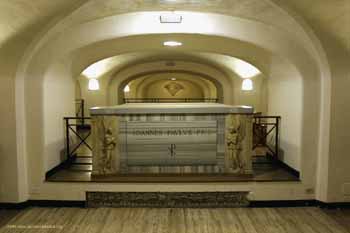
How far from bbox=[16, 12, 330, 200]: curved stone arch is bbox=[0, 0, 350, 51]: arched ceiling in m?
0.18

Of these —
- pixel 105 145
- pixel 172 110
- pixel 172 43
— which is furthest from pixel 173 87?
pixel 105 145

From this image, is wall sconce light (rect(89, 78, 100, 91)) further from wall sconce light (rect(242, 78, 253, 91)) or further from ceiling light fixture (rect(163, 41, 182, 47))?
wall sconce light (rect(242, 78, 253, 91))

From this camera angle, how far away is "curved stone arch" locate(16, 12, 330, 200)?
3365mm

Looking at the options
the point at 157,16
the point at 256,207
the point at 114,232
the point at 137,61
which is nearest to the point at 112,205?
the point at 114,232

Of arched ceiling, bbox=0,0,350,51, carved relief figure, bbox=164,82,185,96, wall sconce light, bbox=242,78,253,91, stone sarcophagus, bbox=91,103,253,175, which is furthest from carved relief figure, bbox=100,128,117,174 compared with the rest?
carved relief figure, bbox=164,82,185,96

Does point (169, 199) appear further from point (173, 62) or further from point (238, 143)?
point (173, 62)

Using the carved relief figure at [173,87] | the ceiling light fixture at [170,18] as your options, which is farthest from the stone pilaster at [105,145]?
the carved relief figure at [173,87]

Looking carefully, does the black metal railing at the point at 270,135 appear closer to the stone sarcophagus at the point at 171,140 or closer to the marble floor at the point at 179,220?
the stone sarcophagus at the point at 171,140

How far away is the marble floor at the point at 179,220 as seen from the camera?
9.80ft

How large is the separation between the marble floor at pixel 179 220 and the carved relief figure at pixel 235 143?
554mm

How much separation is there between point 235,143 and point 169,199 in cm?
113

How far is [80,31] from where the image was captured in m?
3.47

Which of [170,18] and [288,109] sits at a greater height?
[170,18]

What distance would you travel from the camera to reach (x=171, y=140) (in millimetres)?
3648
